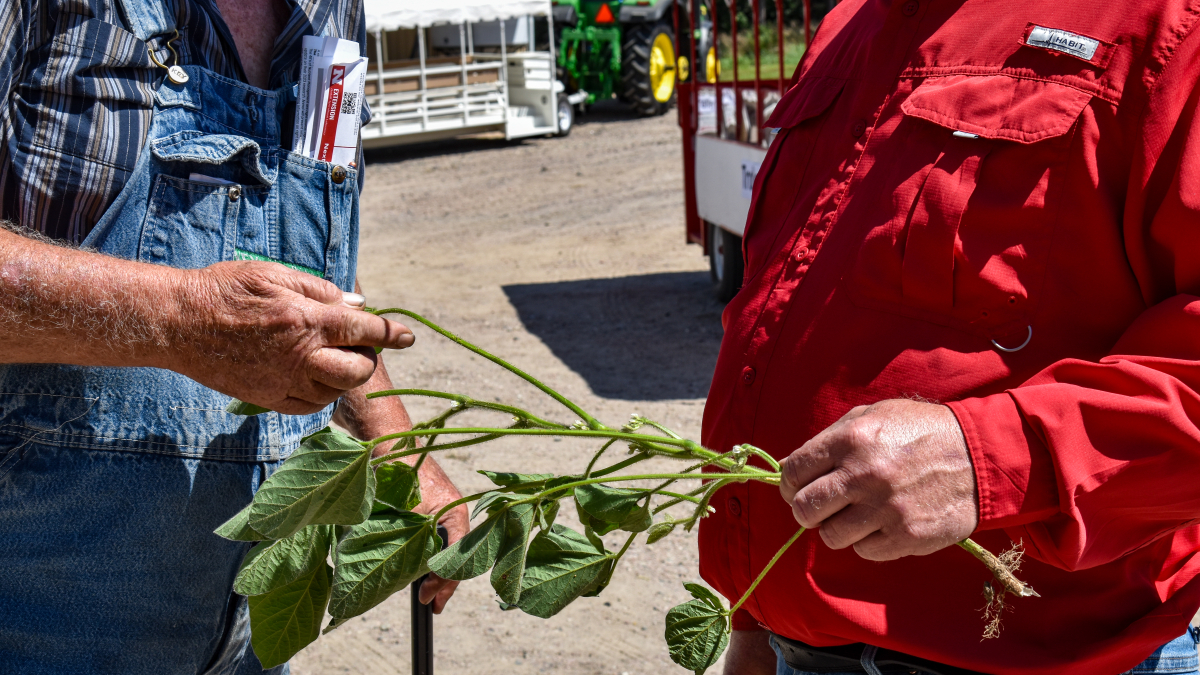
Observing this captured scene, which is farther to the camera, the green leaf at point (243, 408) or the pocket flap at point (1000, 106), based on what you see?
the green leaf at point (243, 408)

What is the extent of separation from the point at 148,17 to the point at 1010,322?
4.05 feet

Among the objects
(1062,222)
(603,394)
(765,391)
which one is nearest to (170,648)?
(765,391)

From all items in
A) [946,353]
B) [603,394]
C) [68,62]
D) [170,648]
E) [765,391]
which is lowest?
[603,394]

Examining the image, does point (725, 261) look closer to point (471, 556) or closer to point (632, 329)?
point (632, 329)

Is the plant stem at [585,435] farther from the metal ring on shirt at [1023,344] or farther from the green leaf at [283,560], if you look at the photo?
the metal ring on shirt at [1023,344]

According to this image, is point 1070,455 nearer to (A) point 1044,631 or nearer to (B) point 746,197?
(A) point 1044,631

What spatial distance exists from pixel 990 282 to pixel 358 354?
0.79 m

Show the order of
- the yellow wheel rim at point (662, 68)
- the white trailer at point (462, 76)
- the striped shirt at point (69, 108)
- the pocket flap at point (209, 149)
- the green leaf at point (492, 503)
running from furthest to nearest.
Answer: the yellow wheel rim at point (662, 68), the white trailer at point (462, 76), the pocket flap at point (209, 149), the striped shirt at point (69, 108), the green leaf at point (492, 503)

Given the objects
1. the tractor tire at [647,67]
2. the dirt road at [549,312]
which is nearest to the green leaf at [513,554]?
the dirt road at [549,312]

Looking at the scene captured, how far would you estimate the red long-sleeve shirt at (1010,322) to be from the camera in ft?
3.84

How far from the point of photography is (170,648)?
1.61m

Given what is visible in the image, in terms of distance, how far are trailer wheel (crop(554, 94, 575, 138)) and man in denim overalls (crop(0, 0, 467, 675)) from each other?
13818 mm

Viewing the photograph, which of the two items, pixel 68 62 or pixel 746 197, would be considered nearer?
pixel 68 62

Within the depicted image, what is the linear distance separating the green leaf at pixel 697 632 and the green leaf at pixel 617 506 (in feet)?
0.37
